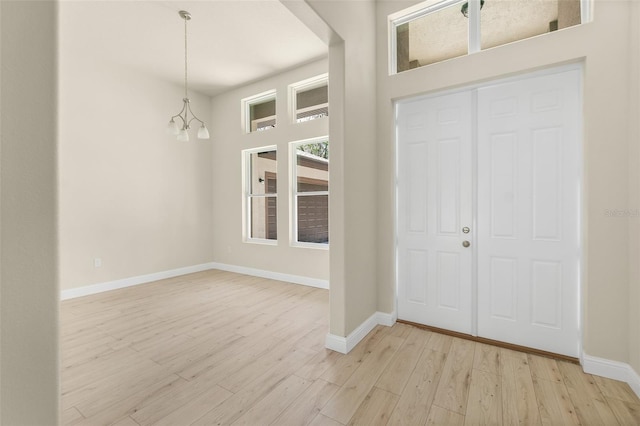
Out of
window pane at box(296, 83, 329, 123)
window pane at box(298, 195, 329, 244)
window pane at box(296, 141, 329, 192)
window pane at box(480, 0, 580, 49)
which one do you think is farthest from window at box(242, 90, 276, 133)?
window pane at box(480, 0, 580, 49)

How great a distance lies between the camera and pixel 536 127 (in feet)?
7.71

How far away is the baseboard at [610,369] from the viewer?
191 centimetres

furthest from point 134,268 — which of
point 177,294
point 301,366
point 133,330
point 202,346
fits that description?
point 301,366

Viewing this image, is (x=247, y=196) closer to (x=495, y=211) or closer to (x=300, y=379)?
(x=300, y=379)

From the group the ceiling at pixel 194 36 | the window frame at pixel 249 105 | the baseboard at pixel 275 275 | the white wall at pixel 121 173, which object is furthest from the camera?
the window frame at pixel 249 105

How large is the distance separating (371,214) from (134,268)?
13.6ft

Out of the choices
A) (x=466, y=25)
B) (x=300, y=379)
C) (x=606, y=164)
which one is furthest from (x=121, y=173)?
(x=606, y=164)

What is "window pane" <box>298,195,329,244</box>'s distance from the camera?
4.64 m

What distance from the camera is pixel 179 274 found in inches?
204

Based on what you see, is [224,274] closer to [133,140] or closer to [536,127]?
[133,140]

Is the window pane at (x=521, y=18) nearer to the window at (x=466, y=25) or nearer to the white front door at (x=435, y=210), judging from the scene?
the window at (x=466, y=25)

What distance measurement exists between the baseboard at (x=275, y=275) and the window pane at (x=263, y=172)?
4.95 ft

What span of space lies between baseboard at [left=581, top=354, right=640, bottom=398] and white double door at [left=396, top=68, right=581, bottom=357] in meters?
0.18

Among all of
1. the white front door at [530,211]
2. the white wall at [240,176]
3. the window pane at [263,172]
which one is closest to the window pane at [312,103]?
the white wall at [240,176]
